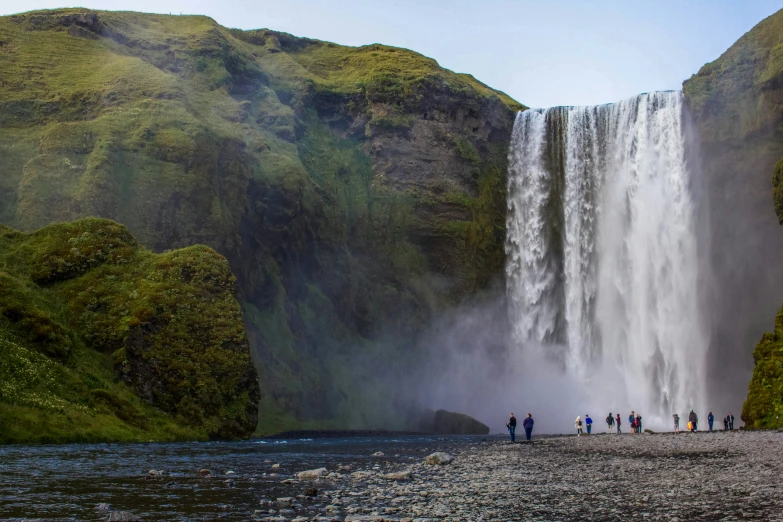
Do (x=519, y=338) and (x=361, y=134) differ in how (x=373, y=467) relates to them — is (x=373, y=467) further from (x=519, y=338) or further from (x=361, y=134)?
(x=361, y=134)

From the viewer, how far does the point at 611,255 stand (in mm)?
80062

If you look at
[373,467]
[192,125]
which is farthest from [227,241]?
[373,467]

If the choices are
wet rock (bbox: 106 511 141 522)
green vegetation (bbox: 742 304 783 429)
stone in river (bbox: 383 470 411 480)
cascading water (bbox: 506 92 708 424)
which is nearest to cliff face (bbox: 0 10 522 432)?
cascading water (bbox: 506 92 708 424)

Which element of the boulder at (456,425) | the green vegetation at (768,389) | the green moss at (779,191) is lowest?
the boulder at (456,425)

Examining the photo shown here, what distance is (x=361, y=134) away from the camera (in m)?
104

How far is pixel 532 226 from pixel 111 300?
5091 cm

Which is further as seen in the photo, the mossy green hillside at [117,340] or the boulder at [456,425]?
the boulder at [456,425]

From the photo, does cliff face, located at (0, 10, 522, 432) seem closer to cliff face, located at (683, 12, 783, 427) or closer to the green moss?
cliff face, located at (683, 12, 783, 427)

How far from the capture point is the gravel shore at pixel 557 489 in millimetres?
14633

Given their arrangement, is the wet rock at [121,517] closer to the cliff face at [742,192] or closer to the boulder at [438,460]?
the boulder at [438,460]

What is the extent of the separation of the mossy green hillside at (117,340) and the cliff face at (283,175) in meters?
13.4

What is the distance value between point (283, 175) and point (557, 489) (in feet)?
237

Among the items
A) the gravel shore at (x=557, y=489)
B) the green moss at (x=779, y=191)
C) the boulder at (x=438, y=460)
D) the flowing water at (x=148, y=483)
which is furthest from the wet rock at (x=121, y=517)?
the green moss at (x=779, y=191)

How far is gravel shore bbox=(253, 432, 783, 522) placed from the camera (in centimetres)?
1463
